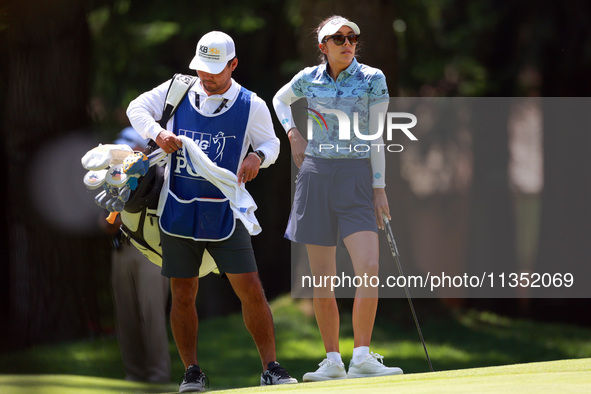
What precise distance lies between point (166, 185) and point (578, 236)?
3.14 metres

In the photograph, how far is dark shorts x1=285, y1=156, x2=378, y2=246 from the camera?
5.75 m

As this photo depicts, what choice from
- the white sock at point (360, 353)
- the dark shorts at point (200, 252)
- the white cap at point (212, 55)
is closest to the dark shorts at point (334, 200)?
the dark shorts at point (200, 252)

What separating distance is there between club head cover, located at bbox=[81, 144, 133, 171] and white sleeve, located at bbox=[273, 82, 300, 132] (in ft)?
3.15

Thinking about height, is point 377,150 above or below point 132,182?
above

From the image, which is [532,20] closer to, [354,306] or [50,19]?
[50,19]

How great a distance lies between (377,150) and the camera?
18.8ft

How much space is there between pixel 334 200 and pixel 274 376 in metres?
1.08

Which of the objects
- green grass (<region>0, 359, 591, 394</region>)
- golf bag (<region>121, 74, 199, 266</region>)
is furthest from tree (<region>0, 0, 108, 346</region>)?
golf bag (<region>121, 74, 199, 266</region>)

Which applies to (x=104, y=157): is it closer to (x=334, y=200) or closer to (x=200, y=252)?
(x=200, y=252)

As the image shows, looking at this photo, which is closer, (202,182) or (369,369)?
(202,182)

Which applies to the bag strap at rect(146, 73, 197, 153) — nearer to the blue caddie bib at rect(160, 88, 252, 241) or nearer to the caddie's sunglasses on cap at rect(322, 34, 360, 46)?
the blue caddie bib at rect(160, 88, 252, 241)

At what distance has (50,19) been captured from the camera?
25.0ft

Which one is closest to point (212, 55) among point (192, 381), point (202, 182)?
point (202, 182)

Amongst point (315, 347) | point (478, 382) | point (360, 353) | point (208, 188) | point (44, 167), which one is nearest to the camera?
point (478, 382)
